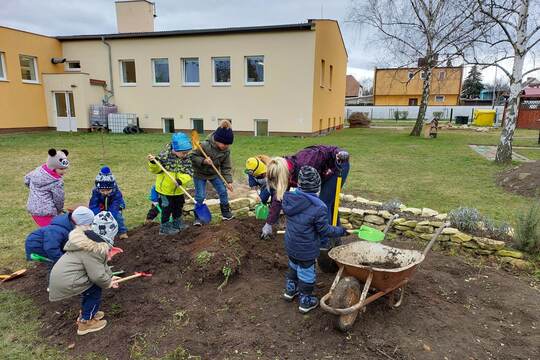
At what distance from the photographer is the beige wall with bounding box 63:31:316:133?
18.5 metres

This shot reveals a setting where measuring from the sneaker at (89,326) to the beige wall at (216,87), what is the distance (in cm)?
1650

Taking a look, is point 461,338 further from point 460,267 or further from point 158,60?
point 158,60

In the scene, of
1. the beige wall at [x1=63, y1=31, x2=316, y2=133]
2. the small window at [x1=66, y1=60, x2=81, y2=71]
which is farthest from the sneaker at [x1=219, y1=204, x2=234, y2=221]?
the small window at [x1=66, y1=60, x2=81, y2=71]

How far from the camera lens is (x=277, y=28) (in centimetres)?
1812

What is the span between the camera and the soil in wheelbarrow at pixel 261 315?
9.53 feet

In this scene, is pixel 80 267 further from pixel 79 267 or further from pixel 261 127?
pixel 261 127

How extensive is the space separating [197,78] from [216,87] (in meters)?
1.31

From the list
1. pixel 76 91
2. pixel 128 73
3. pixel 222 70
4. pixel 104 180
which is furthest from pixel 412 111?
pixel 104 180

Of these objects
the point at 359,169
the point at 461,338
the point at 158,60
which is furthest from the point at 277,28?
the point at 461,338

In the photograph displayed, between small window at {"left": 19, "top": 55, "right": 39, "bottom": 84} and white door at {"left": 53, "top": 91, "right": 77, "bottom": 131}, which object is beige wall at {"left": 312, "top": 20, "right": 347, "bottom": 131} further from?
small window at {"left": 19, "top": 55, "right": 39, "bottom": 84}

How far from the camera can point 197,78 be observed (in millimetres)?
20156

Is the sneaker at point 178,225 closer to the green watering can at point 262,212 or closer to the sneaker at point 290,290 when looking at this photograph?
the green watering can at point 262,212

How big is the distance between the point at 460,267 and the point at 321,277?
1.71m

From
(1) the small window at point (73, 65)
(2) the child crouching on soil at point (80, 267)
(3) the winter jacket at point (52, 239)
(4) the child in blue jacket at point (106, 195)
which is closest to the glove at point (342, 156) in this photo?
(2) the child crouching on soil at point (80, 267)
